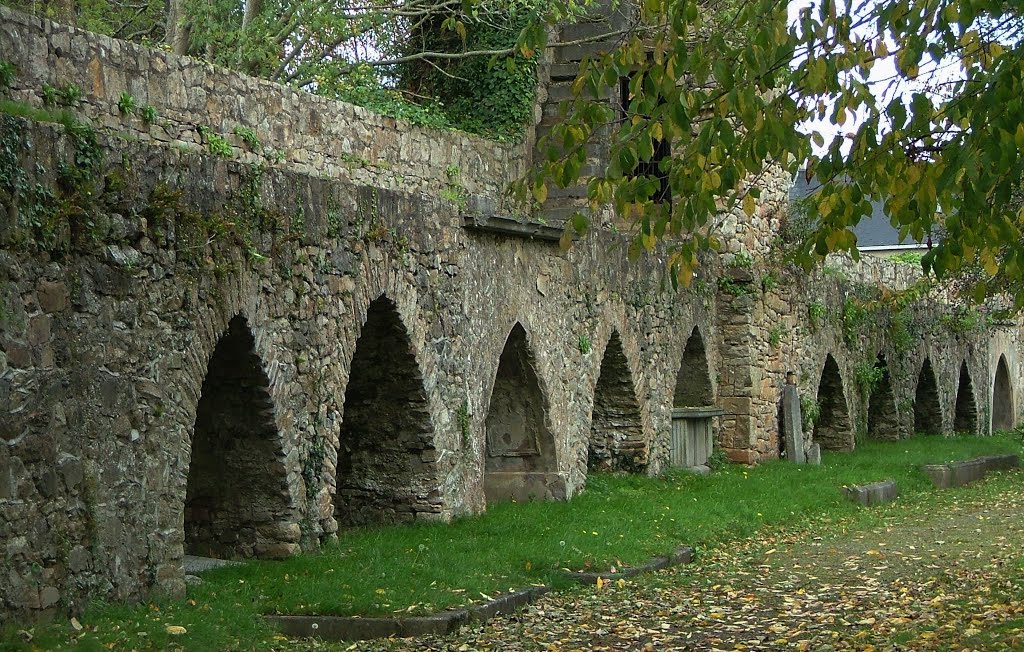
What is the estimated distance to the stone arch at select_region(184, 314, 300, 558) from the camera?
8695 millimetres

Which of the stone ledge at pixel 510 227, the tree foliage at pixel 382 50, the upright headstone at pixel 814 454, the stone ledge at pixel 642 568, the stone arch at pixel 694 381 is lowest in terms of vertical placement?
the stone ledge at pixel 642 568

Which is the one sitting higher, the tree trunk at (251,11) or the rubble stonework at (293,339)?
the tree trunk at (251,11)

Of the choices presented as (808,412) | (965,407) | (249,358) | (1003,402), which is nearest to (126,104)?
(249,358)

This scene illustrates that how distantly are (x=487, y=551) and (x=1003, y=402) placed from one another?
25287 millimetres

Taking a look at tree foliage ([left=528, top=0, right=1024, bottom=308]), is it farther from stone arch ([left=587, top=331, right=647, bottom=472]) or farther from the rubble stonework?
stone arch ([left=587, top=331, right=647, bottom=472])

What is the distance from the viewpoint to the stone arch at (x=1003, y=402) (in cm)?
3181

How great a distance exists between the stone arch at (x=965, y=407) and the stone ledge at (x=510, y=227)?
16977 mm

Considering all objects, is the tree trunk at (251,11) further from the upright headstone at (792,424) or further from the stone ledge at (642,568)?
the stone ledge at (642,568)

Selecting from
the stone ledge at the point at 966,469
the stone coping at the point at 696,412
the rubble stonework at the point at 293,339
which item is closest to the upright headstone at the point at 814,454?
the rubble stonework at the point at 293,339

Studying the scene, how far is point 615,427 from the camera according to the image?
46.9 feet

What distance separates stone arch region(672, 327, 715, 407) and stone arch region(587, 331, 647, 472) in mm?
2229

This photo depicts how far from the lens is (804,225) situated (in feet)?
60.1

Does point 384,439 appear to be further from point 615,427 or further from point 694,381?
point 694,381

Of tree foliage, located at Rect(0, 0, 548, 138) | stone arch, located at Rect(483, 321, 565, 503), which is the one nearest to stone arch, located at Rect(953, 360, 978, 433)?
tree foliage, located at Rect(0, 0, 548, 138)
